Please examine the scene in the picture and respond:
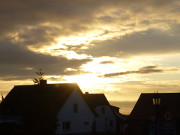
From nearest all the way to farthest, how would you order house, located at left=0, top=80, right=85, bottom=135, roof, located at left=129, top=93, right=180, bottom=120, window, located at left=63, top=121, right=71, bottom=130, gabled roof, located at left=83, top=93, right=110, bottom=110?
1. house, located at left=0, top=80, right=85, bottom=135
2. window, located at left=63, top=121, right=71, bottom=130
3. roof, located at left=129, top=93, right=180, bottom=120
4. gabled roof, located at left=83, top=93, right=110, bottom=110

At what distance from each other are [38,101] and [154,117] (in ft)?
65.9

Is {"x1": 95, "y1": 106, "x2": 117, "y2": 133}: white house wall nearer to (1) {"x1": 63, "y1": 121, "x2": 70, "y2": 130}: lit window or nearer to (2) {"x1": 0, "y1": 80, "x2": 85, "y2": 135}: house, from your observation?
(2) {"x1": 0, "y1": 80, "x2": 85, "y2": 135}: house

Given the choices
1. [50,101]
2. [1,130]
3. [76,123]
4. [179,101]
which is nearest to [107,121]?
[179,101]

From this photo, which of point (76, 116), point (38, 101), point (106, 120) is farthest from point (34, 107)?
point (106, 120)

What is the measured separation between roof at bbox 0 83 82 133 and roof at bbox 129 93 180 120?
1420cm

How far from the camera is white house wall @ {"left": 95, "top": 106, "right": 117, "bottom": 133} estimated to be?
60.4 metres

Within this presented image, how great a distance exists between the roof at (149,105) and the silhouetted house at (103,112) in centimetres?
865

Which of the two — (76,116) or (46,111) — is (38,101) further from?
(76,116)

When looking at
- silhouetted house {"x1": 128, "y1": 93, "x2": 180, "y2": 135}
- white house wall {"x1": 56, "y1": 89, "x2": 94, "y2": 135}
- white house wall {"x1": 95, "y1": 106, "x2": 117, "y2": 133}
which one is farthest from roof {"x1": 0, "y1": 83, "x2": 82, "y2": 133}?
white house wall {"x1": 95, "y1": 106, "x2": 117, "y2": 133}

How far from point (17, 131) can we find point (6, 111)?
4.96m

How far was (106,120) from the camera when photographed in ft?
208

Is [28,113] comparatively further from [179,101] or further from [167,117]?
[179,101]

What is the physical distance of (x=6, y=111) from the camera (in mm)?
41594

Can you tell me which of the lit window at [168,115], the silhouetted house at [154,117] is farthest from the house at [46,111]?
the lit window at [168,115]
